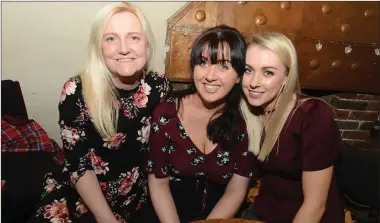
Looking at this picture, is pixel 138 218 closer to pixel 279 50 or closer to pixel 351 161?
pixel 279 50

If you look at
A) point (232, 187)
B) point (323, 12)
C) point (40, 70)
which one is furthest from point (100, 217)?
point (323, 12)

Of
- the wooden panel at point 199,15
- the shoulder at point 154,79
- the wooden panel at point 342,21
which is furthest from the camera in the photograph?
the wooden panel at point 342,21

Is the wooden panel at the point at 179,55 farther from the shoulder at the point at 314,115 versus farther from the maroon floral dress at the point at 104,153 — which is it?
the shoulder at the point at 314,115

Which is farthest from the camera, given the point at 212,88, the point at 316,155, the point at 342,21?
the point at 342,21

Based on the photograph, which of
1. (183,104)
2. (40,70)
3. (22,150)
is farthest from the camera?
(40,70)

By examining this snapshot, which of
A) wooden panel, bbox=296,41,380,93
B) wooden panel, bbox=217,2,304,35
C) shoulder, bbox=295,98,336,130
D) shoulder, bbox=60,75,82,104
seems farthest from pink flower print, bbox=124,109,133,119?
wooden panel, bbox=296,41,380,93

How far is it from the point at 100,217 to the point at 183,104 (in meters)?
0.65

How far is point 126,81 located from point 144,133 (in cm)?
26

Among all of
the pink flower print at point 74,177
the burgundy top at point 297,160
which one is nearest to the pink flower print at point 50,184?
the pink flower print at point 74,177

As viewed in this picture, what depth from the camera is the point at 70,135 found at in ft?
4.67

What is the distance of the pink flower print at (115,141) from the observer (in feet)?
4.84

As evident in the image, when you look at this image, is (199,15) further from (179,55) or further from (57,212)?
(57,212)

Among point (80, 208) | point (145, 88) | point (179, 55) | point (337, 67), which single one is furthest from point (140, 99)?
point (337, 67)

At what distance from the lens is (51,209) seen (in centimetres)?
140
